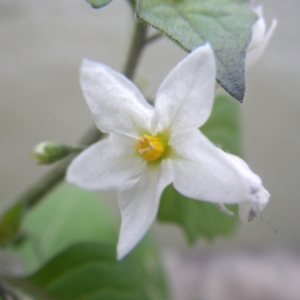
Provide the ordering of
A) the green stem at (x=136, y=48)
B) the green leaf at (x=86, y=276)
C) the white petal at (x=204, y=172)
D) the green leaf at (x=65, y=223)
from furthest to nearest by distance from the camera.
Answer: the green leaf at (x=65, y=223) → the green leaf at (x=86, y=276) → the green stem at (x=136, y=48) → the white petal at (x=204, y=172)

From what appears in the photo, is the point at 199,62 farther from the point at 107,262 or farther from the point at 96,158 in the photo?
the point at 107,262

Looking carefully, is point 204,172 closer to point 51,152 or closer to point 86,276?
point 51,152

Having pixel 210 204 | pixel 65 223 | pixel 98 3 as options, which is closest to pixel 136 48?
pixel 98 3

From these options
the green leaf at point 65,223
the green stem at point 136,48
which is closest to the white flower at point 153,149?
the green stem at point 136,48

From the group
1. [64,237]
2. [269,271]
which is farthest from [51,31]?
[269,271]

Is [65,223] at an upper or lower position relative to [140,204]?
lower

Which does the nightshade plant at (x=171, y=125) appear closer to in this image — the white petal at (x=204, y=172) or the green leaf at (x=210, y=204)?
the white petal at (x=204, y=172)
